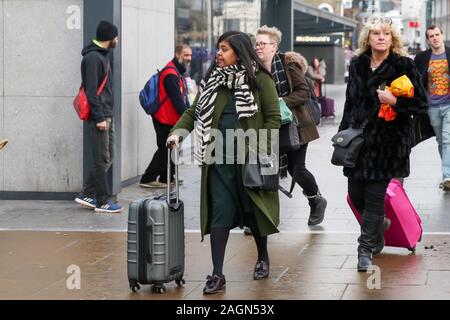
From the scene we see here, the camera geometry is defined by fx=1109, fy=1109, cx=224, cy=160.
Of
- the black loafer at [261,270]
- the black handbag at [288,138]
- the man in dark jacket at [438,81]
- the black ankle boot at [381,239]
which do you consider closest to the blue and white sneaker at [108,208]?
the black handbag at [288,138]

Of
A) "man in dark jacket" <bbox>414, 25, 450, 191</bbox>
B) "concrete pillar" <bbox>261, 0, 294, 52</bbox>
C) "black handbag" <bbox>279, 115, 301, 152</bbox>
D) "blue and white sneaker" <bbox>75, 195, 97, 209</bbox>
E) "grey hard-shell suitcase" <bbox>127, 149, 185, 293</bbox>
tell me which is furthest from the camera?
"concrete pillar" <bbox>261, 0, 294, 52</bbox>

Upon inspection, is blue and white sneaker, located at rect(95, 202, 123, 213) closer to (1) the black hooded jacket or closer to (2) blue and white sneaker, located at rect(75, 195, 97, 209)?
(2) blue and white sneaker, located at rect(75, 195, 97, 209)

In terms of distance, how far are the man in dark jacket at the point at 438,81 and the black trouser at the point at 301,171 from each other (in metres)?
2.77

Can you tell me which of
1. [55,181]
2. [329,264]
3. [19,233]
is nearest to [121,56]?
[55,181]

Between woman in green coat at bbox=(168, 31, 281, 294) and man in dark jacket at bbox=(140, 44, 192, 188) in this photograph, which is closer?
woman in green coat at bbox=(168, 31, 281, 294)

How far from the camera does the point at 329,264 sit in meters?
8.41

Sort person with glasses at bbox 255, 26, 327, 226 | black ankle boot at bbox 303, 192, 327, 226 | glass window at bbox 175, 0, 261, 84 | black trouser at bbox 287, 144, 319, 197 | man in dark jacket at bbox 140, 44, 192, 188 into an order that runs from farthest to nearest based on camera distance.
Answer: glass window at bbox 175, 0, 261, 84
man in dark jacket at bbox 140, 44, 192, 188
black ankle boot at bbox 303, 192, 327, 226
black trouser at bbox 287, 144, 319, 197
person with glasses at bbox 255, 26, 327, 226

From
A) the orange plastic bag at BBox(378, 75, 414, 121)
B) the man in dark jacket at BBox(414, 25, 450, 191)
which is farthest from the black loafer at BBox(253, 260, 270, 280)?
the man in dark jacket at BBox(414, 25, 450, 191)

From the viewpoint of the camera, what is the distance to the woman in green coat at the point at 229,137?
751 cm

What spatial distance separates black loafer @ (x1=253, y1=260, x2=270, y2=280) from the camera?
7.84 metres

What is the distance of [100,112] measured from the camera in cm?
1103

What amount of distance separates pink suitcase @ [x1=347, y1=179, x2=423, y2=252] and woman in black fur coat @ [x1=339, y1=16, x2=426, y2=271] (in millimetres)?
503

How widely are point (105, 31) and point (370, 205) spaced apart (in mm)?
4043
